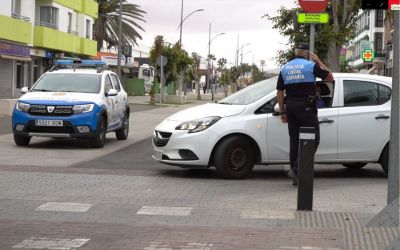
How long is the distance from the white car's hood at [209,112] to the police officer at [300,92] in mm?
1146

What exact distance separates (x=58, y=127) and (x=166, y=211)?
6.54 m

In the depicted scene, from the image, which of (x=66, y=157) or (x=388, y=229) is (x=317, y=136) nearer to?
(x=388, y=229)

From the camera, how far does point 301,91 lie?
27.4 ft

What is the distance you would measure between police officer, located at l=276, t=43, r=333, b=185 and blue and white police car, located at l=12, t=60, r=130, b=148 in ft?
19.0

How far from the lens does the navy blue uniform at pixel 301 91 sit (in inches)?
327

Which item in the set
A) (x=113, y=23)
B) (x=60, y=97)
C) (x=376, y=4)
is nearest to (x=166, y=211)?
(x=376, y=4)

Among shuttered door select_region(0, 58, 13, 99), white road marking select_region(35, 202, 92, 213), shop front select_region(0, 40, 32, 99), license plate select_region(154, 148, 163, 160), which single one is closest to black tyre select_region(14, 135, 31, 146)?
license plate select_region(154, 148, 163, 160)

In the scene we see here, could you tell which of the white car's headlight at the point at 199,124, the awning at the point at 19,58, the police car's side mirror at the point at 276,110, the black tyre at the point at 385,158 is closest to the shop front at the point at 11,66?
the awning at the point at 19,58

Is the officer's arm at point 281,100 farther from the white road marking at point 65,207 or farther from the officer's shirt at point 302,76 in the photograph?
the white road marking at point 65,207

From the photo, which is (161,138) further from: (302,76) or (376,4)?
(376,4)

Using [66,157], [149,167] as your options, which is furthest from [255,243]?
[66,157]

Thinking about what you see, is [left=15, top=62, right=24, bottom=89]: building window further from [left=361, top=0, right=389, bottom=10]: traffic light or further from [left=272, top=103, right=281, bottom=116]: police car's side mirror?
[left=361, top=0, right=389, bottom=10]: traffic light

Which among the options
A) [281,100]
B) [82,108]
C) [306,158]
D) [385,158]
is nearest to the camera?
[306,158]

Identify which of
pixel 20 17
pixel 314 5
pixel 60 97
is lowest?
pixel 60 97
